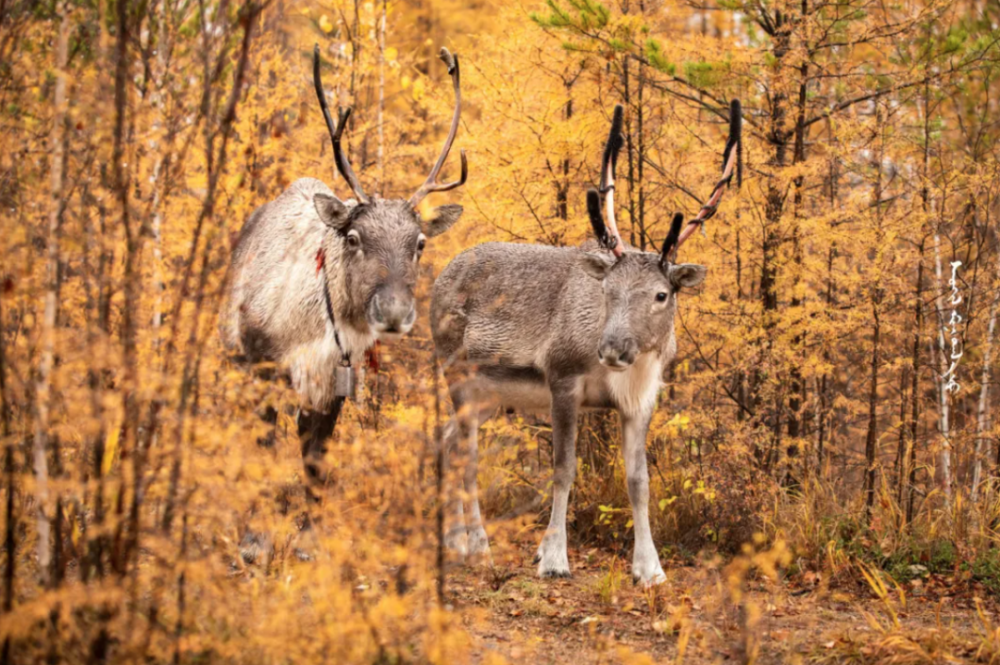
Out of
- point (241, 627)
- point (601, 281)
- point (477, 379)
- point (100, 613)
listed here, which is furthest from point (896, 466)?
point (100, 613)

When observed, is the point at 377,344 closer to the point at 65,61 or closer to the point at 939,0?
the point at 65,61

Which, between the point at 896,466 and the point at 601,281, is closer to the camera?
the point at 601,281

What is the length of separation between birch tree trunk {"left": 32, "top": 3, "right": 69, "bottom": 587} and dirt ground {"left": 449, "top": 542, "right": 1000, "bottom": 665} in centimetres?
179

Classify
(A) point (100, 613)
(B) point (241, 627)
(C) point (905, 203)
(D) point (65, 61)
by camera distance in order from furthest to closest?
(C) point (905, 203)
(D) point (65, 61)
(B) point (241, 627)
(A) point (100, 613)

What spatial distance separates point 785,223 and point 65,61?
533 centimetres

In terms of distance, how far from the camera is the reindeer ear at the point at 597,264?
6340mm

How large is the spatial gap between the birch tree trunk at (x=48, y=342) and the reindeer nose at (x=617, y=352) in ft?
10.8

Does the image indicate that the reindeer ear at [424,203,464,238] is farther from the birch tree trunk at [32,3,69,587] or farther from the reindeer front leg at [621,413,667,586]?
the birch tree trunk at [32,3,69,587]

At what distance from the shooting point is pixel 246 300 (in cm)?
634

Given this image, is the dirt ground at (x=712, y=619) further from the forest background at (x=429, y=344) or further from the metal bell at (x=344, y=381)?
the metal bell at (x=344, y=381)

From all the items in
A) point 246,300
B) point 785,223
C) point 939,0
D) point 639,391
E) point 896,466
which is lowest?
point 896,466

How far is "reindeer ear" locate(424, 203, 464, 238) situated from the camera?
20.2 feet

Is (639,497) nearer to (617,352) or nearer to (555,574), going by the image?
(555,574)

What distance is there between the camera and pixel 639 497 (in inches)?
249
